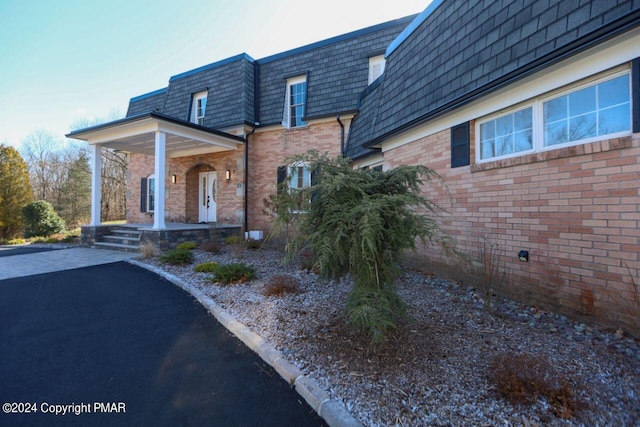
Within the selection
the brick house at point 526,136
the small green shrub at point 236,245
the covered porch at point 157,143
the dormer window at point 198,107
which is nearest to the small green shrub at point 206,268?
the small green shrub at point 236,245

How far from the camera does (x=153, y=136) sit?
391 inches

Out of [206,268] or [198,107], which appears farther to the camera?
[198,107]

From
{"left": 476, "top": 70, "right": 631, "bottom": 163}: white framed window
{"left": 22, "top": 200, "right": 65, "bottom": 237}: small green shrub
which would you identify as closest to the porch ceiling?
{"left": 22, "top": 200, "right": 65, "bottom": 237}: small green shrub

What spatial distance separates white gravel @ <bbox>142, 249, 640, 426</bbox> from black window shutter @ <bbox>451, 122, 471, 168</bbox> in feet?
7.27

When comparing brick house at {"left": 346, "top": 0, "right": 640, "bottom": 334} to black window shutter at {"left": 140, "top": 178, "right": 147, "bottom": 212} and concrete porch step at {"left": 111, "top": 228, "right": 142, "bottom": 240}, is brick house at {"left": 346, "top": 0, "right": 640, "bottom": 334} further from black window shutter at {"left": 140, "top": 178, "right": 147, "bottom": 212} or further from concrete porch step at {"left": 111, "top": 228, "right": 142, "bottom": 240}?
black window shutter at {"left": 140, "top": 178, "right": 147, "bottom": 212}

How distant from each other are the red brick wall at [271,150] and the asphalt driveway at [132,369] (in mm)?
6873

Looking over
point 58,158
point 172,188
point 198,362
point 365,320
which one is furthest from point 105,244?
point 58,158

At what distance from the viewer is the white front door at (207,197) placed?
12.5 meters

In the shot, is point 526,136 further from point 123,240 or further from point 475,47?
point 123,240

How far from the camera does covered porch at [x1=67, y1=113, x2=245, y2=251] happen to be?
28.3ft

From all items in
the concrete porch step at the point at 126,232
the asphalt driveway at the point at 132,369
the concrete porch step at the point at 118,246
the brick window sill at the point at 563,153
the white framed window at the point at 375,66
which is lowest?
the asphalt driveway at the point at 132,369

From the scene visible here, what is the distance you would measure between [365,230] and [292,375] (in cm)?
143

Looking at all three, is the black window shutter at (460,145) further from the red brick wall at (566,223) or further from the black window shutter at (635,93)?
the black window shutter at (635,93)

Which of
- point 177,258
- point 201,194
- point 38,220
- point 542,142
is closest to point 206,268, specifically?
point 177,258
